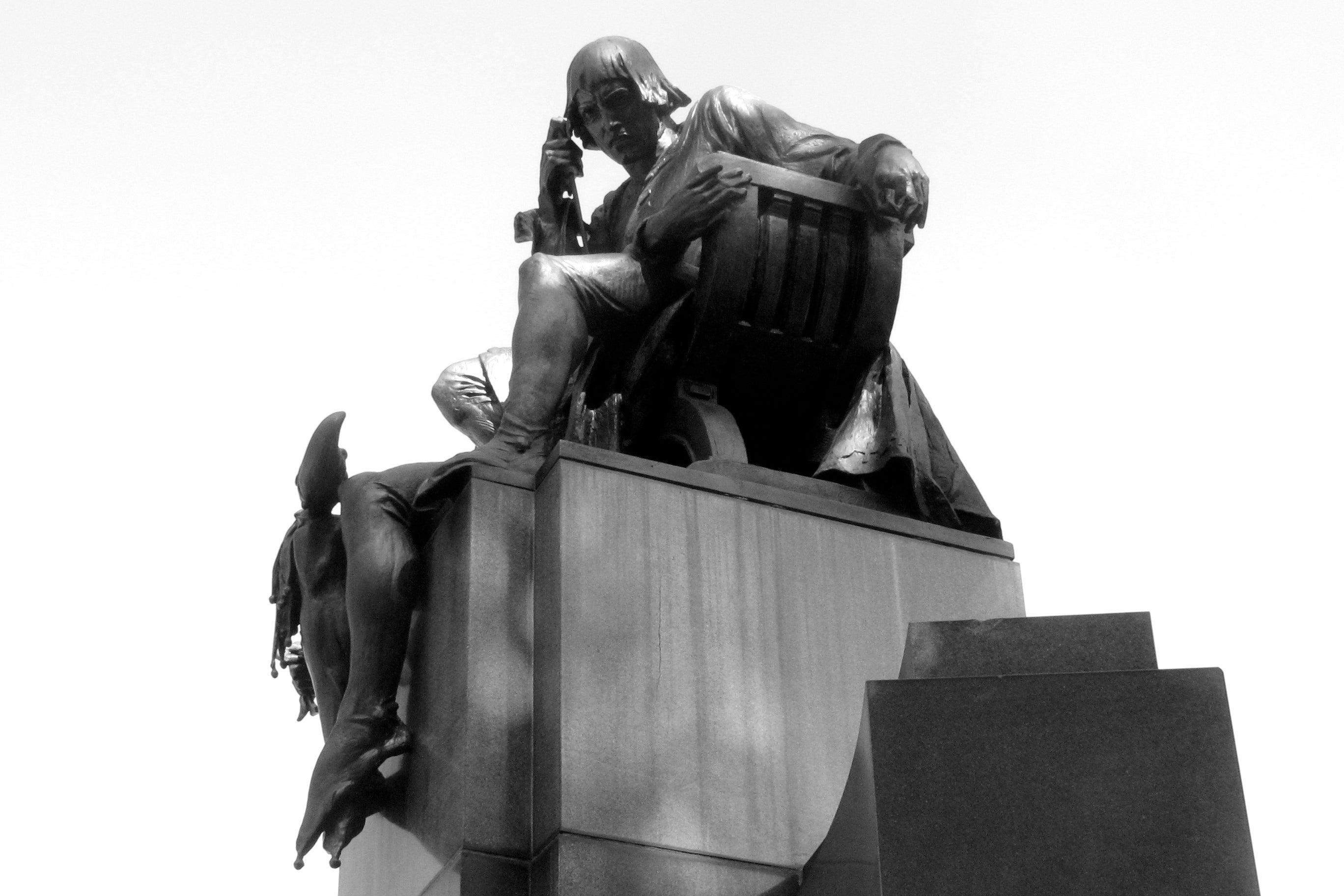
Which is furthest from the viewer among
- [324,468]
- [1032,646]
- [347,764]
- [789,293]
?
[789,293]

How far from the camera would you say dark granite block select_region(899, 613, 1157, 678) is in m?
5.85

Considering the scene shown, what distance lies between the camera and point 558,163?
32.2 ft

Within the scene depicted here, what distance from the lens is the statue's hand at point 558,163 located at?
980 cm

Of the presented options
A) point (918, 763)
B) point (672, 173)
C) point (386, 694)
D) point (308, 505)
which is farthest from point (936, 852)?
point (672, 173)

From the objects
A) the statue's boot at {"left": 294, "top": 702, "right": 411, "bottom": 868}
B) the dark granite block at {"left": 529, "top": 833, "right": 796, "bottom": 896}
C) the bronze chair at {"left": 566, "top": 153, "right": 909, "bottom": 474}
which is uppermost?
the bronze chair at {"left": 566, "top": 153, "right": 909, "bottom": 474}

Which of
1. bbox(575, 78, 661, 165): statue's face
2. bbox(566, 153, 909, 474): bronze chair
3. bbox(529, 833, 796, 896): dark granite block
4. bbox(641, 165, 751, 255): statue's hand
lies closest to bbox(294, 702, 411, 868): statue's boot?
bbox(529, 833, 796, 896): dark granite block

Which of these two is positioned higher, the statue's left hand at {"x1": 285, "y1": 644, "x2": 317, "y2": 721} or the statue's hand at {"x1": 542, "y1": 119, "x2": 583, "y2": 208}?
the statue's hand at {"x1": 542, "y1": 119, "x2": 583, "y2": 208}

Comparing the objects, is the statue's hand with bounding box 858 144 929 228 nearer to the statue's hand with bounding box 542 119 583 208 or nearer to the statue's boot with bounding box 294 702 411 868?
the statue's hand with bounding box 542 119 583 208

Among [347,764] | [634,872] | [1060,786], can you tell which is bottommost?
[634,872]

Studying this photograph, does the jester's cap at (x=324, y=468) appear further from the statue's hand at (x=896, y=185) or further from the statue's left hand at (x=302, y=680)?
the statue's hand at (x=896, y=185)

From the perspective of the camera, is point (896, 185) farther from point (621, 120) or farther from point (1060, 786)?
point (1060, 786)

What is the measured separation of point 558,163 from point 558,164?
1 centimetres

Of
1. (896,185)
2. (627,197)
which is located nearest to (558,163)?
(627,197)

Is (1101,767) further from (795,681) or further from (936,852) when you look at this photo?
(795,681)
